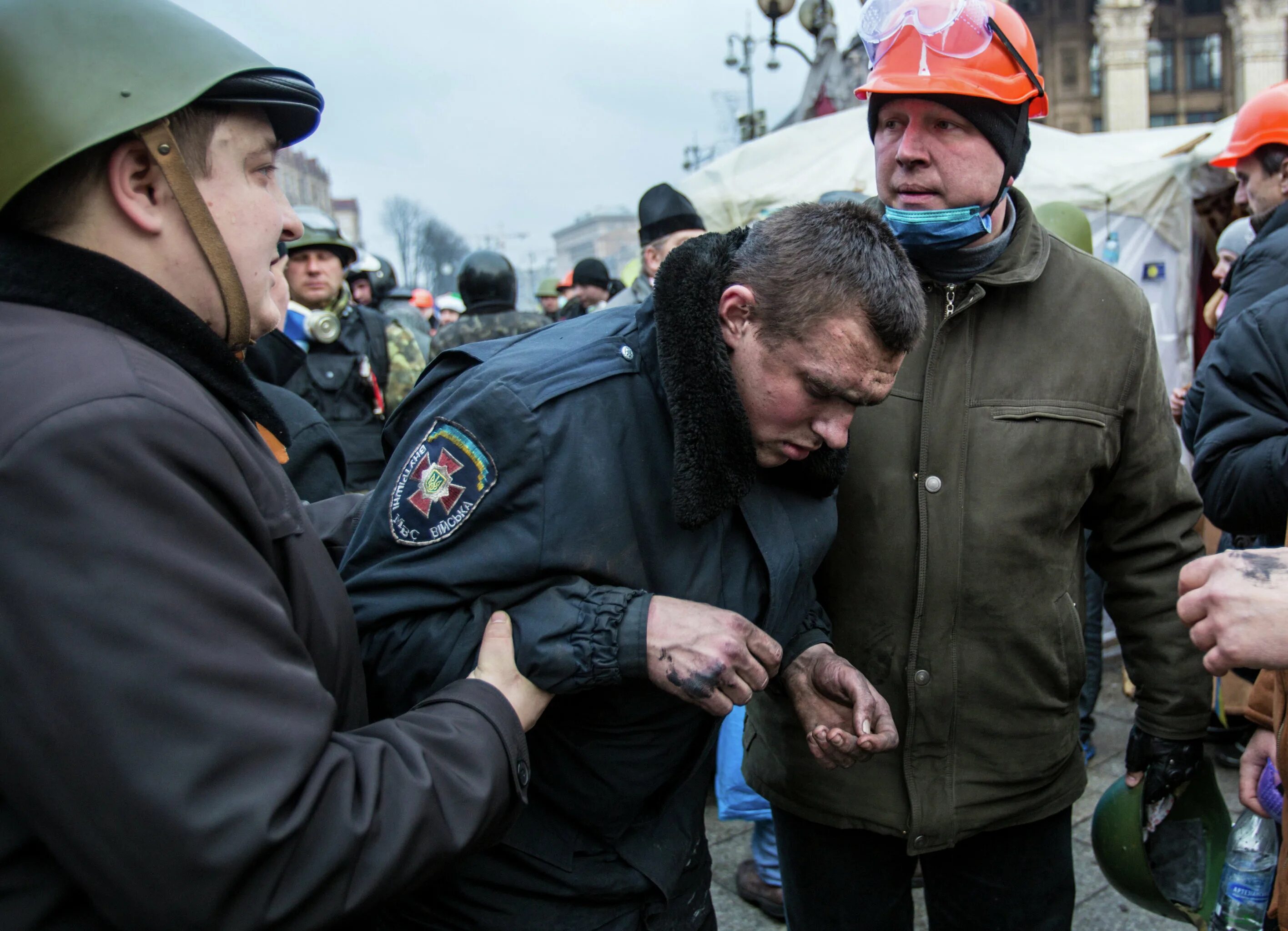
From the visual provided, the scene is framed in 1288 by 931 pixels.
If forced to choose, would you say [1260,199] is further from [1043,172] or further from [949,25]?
[1043,172]

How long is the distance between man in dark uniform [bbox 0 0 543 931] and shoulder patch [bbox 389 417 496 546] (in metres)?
0.25

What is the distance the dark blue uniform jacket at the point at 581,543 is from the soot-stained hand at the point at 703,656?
0.03 metres

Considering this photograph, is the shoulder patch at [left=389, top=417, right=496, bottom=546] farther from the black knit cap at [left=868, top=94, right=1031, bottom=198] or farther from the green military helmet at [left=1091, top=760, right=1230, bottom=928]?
the green military helmet at [left=1091, top=760, right=1230, bottom=928]

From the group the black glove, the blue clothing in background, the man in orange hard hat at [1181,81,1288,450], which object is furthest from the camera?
the blue clothing in background

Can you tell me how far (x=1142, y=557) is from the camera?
2158mm

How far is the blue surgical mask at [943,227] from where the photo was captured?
2012 millimetres

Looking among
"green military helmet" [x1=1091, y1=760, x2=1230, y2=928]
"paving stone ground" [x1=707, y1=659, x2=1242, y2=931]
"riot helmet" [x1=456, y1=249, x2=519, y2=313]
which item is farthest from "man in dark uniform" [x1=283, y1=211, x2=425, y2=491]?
"green military helmet" [x1=1091, y1=760, x2=1230, y2=928]

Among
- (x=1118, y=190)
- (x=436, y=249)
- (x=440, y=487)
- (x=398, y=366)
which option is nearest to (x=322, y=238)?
(x=398, y=366)

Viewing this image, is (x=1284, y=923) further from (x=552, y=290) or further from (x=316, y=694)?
(x=552, y=290)

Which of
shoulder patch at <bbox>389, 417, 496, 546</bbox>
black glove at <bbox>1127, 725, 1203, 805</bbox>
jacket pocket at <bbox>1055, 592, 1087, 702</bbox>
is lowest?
black glove at <bbox>1127, 725, 1203, 805</bbox>

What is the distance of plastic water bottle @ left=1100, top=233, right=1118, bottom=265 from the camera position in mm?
6184

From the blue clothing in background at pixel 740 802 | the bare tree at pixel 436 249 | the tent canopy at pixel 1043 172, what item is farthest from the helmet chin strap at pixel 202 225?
the bare tree at pixel 436 249

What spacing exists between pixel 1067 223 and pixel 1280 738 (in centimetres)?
313

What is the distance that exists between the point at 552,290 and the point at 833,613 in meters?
12.0
